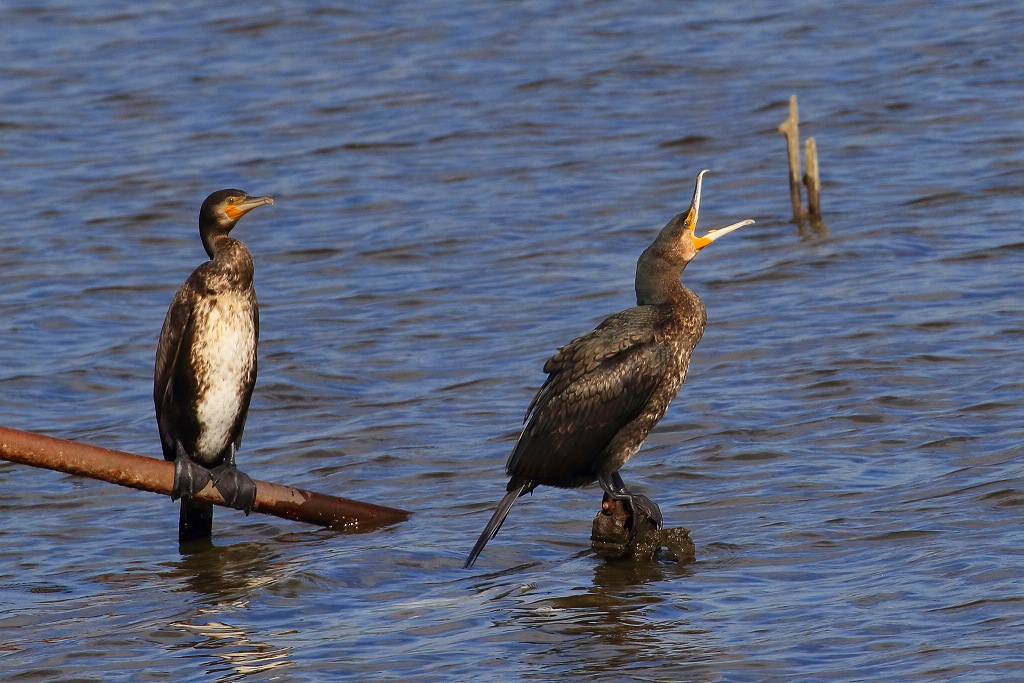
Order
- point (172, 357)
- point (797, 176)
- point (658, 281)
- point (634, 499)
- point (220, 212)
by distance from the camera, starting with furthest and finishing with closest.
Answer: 1. point (797, 176)
2. point (220, 212)
3. point (172, 357)
4. point (658, 281)
5. point (634, 499)

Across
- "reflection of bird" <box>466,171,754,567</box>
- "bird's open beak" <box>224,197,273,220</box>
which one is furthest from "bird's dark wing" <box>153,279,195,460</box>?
"reflection of bird" <box>466,171,754,567</box>

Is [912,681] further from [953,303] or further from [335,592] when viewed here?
[953,303]

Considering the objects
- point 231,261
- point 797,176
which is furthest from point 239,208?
point 797,176

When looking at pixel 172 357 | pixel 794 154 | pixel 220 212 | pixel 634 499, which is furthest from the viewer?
pixel 794 154

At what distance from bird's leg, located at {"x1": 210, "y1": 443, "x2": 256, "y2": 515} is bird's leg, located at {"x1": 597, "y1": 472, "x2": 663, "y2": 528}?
131 cm

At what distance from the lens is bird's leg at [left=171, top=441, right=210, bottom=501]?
6.36 m

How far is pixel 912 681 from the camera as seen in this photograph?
210 inches

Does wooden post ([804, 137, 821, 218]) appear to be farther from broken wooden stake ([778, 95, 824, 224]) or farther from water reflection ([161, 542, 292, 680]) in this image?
water reflection ([161, 542, 292, 680])

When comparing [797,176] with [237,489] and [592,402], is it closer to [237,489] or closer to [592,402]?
[592,402]

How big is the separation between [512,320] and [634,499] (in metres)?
4.31

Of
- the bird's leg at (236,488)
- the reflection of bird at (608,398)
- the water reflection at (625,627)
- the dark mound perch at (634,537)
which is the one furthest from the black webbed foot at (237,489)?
the dark mound perch at (634,537)

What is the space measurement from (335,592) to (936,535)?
2.34 meters

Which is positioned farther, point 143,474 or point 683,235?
point 683,235

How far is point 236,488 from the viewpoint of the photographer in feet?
21.1
